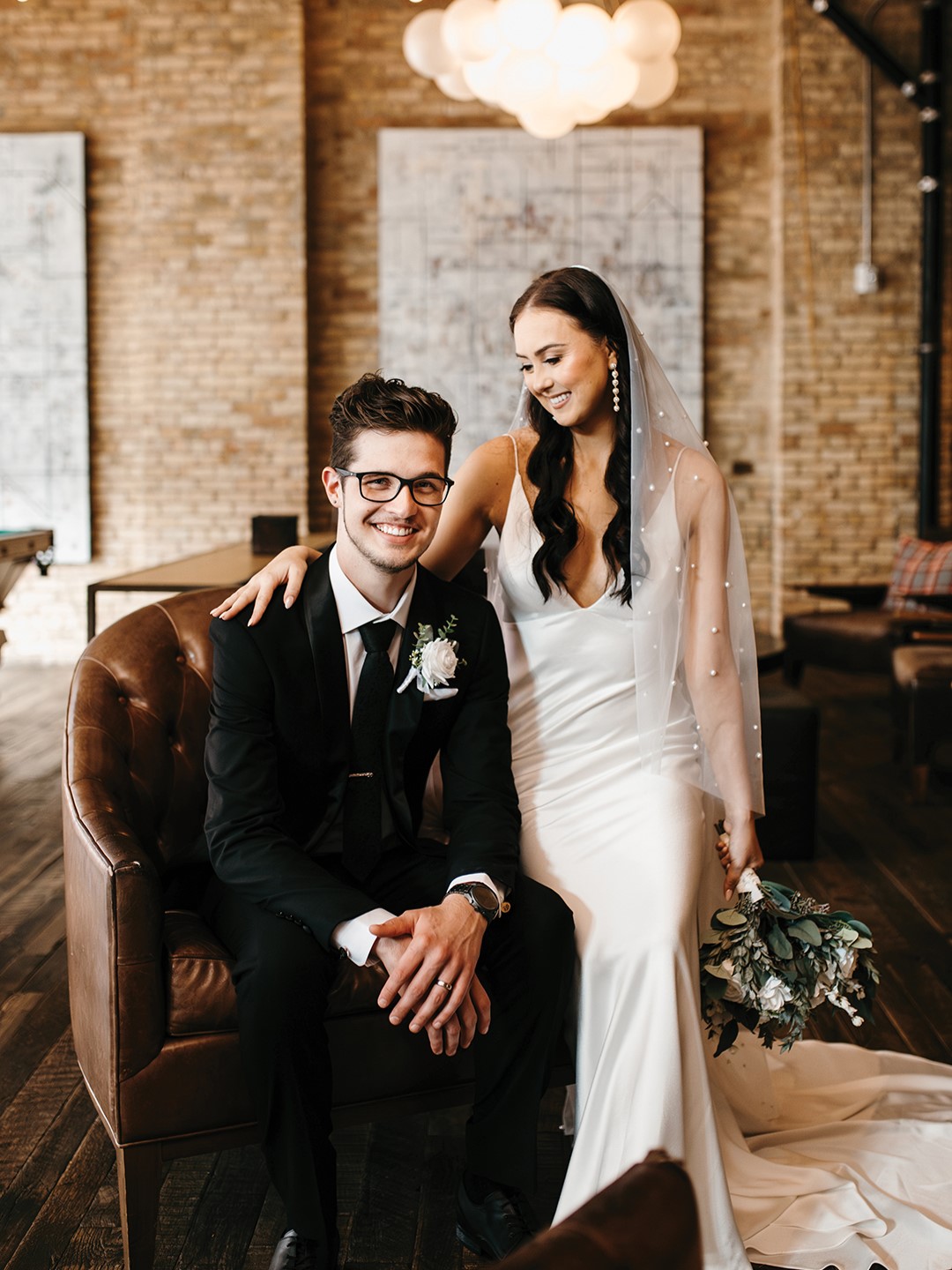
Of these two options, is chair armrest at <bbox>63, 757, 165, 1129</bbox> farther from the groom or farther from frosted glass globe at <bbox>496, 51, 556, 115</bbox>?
frosted glass globe at <bbox>496, 51, 556, 115</bbox>

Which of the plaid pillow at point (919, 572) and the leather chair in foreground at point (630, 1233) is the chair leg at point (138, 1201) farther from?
the plaid pillow at point (919, 572)

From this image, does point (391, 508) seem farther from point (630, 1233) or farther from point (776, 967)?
point (630, 1233)

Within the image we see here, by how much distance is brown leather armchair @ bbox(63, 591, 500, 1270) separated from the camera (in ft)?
6.28

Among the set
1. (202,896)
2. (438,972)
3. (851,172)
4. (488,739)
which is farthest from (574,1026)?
(851,172)

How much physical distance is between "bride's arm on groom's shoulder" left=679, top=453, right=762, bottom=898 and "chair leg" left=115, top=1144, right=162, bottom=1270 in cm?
122

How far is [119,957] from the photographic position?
6.28 ft

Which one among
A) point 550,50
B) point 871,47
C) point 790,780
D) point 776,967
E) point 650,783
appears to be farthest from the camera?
point 871,47

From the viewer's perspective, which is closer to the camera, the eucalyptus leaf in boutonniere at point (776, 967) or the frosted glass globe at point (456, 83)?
the eucalyptus leaf in boutonniere at point (776, 967)

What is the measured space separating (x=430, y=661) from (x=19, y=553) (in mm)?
4936

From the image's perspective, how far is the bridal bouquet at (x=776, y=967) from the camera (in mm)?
2123

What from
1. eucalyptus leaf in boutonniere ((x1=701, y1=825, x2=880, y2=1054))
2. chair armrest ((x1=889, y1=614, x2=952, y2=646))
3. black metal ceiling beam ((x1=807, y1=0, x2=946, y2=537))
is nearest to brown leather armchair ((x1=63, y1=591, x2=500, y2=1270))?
eucalyptus leaf in boutonniere ((x1=701, y1=825, x2=880, y2=1054))

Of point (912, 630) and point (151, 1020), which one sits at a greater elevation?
point (912, 630)

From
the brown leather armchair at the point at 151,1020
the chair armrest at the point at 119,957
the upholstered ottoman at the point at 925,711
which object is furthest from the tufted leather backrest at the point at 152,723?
the upholstered ottoman at the point at 925,711

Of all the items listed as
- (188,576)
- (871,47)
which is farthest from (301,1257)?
(871,47)
